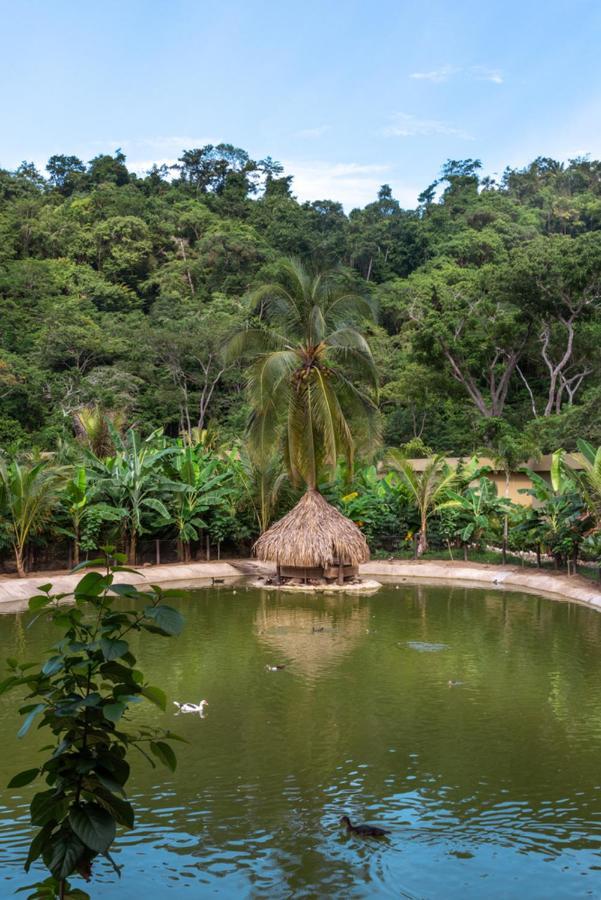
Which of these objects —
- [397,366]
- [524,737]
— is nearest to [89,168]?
[397,366]

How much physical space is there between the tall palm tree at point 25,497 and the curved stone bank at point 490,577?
7.02 m

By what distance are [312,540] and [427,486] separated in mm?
4175

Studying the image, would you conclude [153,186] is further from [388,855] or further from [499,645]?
[388,855]

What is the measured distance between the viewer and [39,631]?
1316 cm

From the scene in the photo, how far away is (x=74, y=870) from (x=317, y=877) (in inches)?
127

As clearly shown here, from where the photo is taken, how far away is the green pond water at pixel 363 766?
5676 mm

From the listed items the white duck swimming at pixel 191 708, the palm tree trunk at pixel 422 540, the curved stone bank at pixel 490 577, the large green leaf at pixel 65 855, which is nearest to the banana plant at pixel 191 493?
the curved stone bank at pixel 490 577

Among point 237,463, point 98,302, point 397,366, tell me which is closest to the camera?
point 237,463

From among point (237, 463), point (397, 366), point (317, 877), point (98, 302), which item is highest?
point (98, 302)

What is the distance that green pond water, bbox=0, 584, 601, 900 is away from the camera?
568 cm

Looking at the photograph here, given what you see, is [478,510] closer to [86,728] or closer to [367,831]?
[367,831]

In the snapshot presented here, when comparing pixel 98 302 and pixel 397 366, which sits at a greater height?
pixel 98 302

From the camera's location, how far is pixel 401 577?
19.2 m

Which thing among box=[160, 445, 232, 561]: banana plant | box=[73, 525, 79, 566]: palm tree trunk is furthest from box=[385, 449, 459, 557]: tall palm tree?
box=[73, 525, 79, 566]: palm tree trunk
